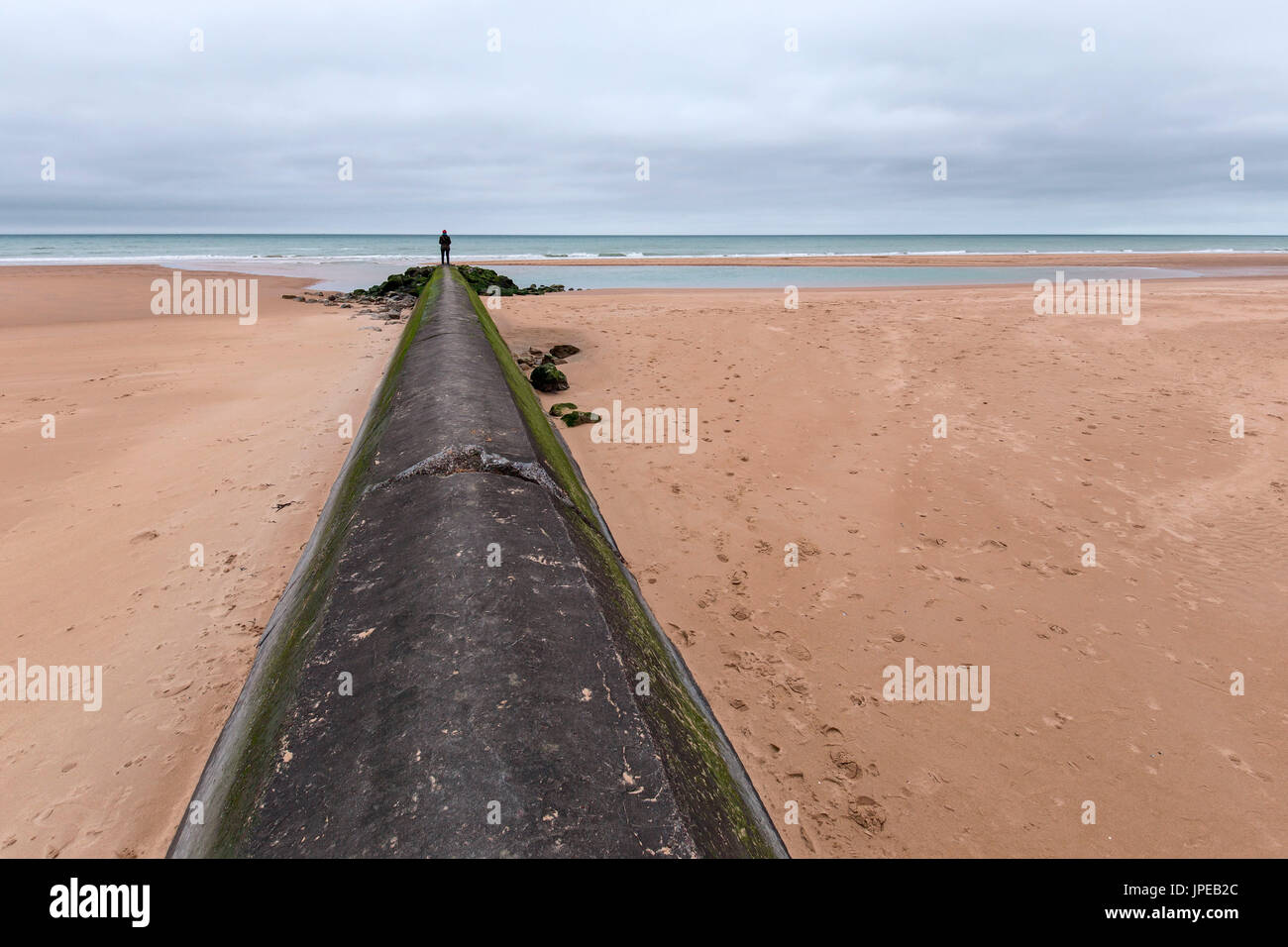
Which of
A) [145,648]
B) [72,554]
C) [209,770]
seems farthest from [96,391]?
[209,770]

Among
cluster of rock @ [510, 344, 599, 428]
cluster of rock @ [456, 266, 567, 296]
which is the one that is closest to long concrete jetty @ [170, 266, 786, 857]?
cluster of rock @ [510, 344, 599, 428]

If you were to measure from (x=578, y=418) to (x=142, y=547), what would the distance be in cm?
447

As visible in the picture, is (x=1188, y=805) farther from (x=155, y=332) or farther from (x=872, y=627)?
(x=155, y=332)

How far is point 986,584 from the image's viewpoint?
4.64 m

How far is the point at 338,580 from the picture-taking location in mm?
2379

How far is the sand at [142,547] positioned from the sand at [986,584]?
2.70 meters

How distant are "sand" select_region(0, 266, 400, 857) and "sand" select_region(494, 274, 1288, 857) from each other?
270 cm

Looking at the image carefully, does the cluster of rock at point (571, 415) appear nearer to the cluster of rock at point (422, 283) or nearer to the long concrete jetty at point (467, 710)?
the long concrete jetty at point (467, 710)

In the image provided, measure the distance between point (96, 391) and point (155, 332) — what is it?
6.16m

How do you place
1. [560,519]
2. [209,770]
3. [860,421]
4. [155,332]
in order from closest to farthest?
1. [209,770]
2. [560,519]
3. [860,421]
4. [155,332]

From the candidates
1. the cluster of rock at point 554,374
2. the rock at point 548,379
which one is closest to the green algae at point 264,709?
the cluster of rock at point 554,374

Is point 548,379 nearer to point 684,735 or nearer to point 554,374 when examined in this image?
point 554,374

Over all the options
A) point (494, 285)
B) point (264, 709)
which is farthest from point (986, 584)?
point (494, 285)

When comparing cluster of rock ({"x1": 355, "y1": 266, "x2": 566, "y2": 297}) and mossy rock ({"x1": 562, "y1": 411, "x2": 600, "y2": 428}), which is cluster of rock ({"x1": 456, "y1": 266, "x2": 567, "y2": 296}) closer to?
cluster of rock ({"x1": 355, "y1": 266, "x2": 566, "y2": 297})
